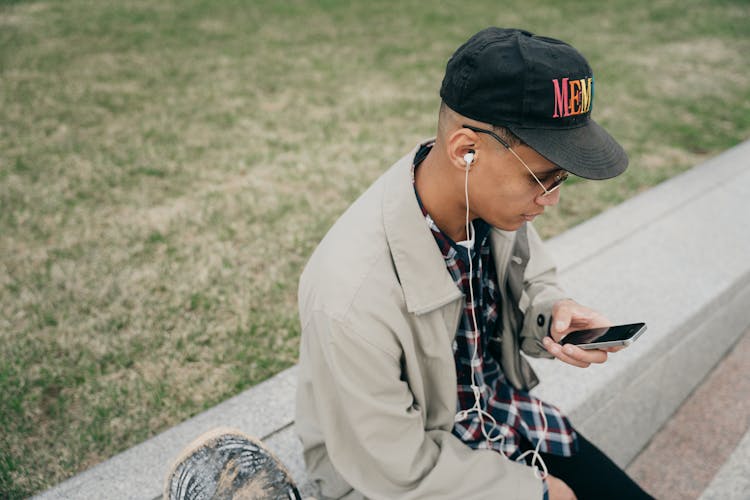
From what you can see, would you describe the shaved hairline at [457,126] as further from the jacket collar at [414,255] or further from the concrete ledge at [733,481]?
the concrete ledge at [733,481]

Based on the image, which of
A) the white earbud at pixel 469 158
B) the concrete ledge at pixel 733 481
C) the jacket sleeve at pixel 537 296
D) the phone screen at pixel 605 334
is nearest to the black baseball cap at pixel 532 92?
the white earbud at pixel 469 158

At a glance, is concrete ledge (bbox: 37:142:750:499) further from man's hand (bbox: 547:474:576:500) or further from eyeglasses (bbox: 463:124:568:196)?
eyeglasses (bbox: 463:124:568:196)

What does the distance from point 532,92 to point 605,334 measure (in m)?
0.81

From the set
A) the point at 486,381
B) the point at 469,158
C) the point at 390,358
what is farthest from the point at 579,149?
the point at 486,381

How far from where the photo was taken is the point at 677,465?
3129 mm

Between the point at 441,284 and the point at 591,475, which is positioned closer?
the point at 441,284

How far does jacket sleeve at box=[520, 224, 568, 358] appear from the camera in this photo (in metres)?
2.14

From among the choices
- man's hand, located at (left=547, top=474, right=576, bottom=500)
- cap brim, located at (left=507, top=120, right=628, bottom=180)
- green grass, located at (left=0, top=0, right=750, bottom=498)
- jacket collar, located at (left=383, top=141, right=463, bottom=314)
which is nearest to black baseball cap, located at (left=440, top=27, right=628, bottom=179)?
cap brim, located at (left=507, top=120, right=628, bottom=180)

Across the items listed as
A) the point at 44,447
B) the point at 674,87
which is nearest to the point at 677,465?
the point at 44,447

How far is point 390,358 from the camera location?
1646 mm

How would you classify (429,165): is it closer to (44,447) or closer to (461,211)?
(461,211)

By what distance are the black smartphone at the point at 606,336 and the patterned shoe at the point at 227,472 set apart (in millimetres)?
1054

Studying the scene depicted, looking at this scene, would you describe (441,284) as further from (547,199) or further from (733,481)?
(733,481)

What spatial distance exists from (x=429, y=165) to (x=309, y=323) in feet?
2.10
